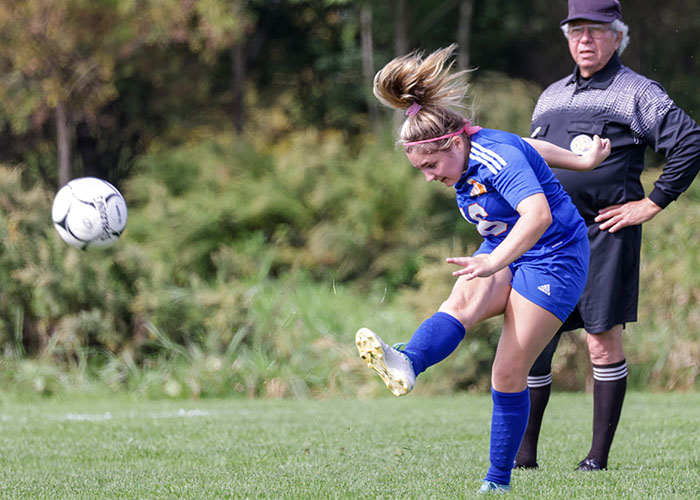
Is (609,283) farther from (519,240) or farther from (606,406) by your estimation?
(519,240)

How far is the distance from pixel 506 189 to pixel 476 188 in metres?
0.22

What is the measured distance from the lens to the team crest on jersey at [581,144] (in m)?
4.52

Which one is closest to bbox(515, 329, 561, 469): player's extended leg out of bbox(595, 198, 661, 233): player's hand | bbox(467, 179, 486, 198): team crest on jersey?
bbox(595, 198, 661, 233): player's hand

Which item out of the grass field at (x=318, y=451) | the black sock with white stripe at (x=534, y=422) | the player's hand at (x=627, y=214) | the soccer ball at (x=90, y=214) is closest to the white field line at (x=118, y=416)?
the grass field at (x=318, y=451)

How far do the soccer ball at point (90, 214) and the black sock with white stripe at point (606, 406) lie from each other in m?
3.00

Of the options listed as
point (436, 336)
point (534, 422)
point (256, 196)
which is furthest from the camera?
point (256, 196)

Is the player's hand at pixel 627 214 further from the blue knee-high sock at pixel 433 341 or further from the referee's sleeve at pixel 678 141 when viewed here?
the blue knee-high sock at pixel 433 341

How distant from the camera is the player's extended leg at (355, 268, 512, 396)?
11.1 ft

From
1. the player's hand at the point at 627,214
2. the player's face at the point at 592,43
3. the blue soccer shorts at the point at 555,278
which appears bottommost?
the blue soccer shorts at the point at 555,278

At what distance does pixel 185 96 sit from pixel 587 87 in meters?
11.9

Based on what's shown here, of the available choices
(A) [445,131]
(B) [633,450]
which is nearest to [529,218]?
(A) [445,131]

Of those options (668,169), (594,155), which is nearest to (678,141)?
(668,169)

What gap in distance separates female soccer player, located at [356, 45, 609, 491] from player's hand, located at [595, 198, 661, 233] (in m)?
0.70

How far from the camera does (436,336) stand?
363 centimetres
